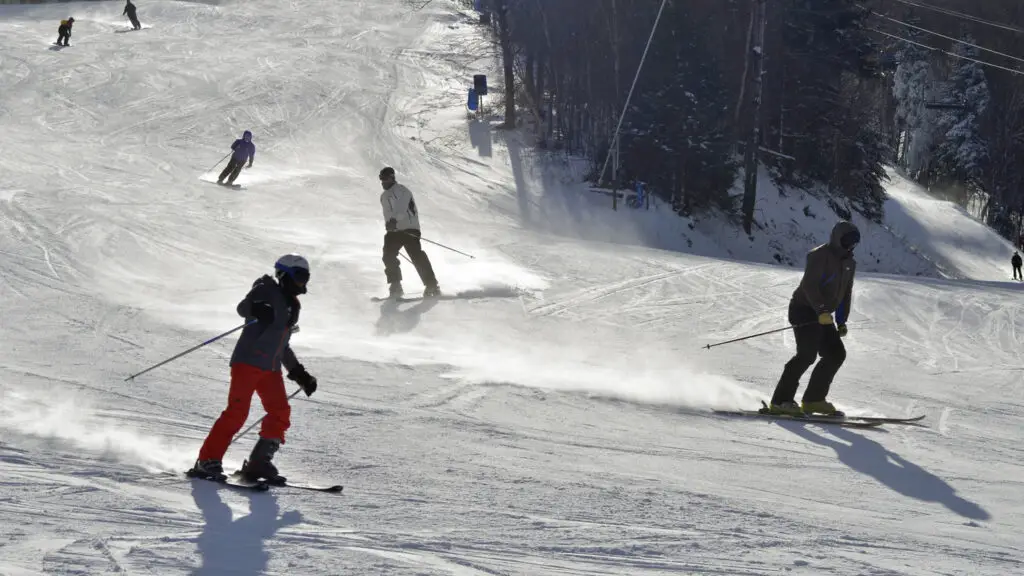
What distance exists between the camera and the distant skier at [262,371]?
19.8 feet

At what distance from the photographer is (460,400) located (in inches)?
344

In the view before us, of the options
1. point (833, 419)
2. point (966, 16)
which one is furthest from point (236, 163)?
point (966, 16)

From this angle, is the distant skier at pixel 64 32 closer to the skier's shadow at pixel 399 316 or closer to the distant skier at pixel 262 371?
the skier's shadow at pixel 399 316

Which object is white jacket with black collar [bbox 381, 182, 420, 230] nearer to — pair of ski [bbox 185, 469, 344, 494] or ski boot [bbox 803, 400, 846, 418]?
ski boot [bbox 803, 400, 846, 418]

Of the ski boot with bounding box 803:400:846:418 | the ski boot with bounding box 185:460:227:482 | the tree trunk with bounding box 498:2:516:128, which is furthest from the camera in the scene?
the tree trunk with bounding box 498:2:516:128

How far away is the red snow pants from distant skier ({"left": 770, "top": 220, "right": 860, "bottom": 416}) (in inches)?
173

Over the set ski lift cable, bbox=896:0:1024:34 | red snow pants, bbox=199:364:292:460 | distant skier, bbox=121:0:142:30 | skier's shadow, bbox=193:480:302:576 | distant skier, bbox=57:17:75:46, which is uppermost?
ski lift cable, bbox=896:0:1024:34

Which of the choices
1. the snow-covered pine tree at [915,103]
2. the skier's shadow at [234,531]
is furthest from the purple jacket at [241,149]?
the snow-covered pine tree at [915,103]

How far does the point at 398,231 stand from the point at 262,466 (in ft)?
22.2

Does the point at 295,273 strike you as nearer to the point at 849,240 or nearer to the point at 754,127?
the point at 849,240

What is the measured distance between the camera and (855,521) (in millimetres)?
6242

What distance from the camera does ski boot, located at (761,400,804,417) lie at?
906cm

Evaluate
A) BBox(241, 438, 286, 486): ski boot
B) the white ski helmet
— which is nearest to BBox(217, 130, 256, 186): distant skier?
the white ski helmet

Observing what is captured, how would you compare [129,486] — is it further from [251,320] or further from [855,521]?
[855,521]
